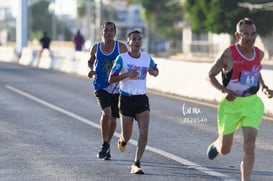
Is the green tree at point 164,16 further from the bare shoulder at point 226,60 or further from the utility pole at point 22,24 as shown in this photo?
the bare shoulder at point 226,60

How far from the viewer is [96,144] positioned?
12094mm

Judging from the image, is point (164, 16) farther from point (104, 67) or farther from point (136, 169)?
point (136, 169)

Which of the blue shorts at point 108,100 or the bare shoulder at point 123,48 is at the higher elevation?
the bare shoulder at point 123,48

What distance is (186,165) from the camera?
1002 centimetres

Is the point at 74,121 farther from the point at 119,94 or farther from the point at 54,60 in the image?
the point at 54,60

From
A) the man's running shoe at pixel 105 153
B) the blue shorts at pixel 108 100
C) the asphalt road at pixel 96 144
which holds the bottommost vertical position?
the asphalt road at pixel 96 144

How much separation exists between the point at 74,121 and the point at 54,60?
73.8ft

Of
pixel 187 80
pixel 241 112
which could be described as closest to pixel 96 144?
pixel 241 112

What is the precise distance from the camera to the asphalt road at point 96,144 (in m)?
9.44

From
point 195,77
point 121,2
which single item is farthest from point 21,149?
point 121,2

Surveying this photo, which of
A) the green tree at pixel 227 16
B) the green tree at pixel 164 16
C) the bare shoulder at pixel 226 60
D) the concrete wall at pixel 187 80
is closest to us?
the bare shoulder at pixel 226 60

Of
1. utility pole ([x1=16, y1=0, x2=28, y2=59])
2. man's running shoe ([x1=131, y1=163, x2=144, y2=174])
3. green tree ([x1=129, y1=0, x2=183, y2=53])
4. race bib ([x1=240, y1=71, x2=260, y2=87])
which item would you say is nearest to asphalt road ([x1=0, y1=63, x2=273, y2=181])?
man's running shoe ([x1=131, y1=163, x2=144, y2=174])

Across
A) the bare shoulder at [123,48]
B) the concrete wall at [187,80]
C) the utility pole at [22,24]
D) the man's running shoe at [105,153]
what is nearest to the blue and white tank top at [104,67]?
the bare shoulder at [123,48]

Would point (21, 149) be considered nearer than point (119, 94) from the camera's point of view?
No
